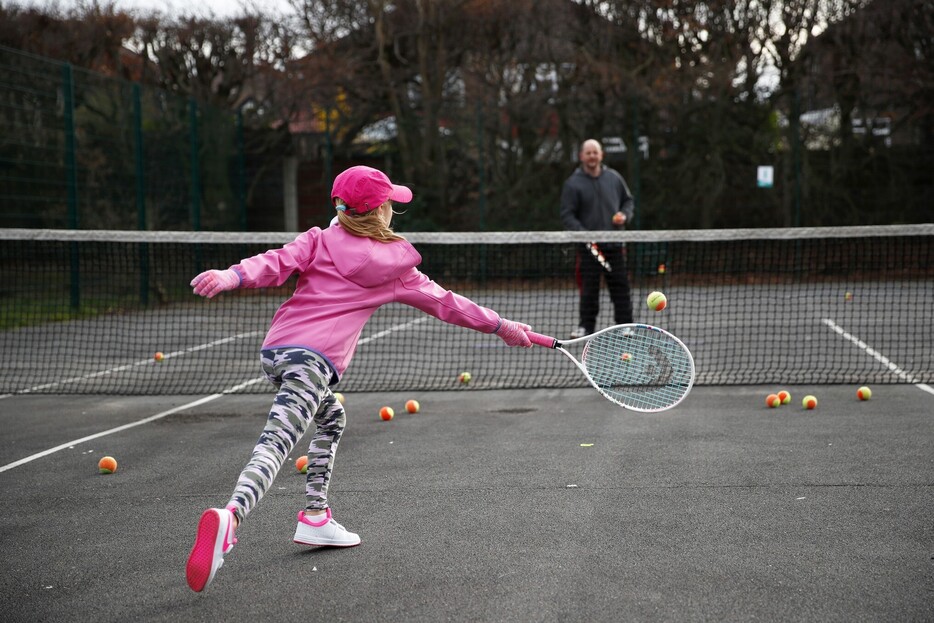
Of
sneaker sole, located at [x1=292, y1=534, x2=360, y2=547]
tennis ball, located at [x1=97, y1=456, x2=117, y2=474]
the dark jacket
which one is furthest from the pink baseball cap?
the dark jacket

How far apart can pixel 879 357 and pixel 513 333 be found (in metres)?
6.38

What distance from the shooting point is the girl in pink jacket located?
12.1 feet

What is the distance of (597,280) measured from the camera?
31.9ft

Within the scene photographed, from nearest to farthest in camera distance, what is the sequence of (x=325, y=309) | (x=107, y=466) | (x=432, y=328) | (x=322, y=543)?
(x=325, y=309)
(x=322, y=543)
(x=107, y=466)
(x=432, y=328)

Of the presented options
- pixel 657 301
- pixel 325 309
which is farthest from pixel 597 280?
pixel 325 309

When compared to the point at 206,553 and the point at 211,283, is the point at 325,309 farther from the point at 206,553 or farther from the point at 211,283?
the point at 206,553

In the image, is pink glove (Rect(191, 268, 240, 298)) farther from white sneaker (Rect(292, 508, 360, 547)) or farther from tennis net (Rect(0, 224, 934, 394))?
tennis net (Rect(0, 224, 934, 394))

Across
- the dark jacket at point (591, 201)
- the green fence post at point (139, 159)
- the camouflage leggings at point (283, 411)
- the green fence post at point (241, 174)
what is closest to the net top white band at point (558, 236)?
the dark jacket at point (591, 201)

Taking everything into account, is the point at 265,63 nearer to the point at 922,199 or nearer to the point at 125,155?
the point at 125,155

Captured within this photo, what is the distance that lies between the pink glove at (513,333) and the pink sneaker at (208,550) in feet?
4.45

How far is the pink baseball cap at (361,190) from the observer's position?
13.0ft

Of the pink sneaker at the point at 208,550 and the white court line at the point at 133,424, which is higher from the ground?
the pink sneaker at the point at 208,550

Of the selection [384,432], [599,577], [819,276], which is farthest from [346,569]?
[819,276]

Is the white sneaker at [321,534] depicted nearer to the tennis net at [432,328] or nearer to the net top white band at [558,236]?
the tennis net at [432,328]
